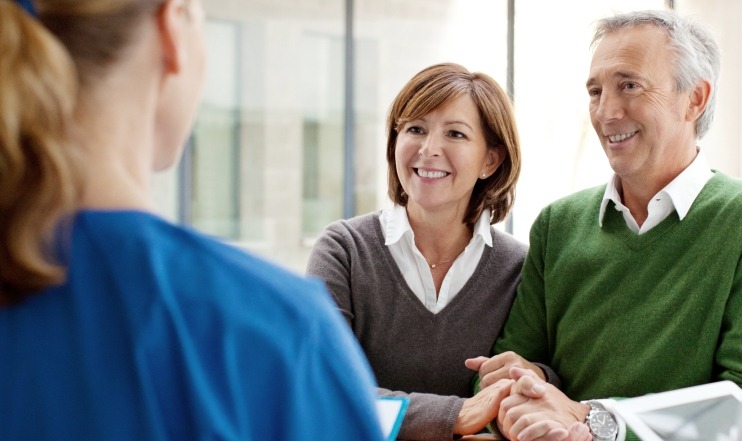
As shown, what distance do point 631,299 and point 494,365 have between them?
332mm

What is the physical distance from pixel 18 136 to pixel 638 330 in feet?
4.88

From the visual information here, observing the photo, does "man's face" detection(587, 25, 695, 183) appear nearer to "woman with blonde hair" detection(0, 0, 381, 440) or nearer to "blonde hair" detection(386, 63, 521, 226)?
"blonde hair" detection(386, 63, 521, 226)

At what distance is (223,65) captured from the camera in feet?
24.5

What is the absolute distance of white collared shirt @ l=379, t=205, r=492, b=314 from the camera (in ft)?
6.66

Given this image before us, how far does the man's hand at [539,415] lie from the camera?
1572 mm

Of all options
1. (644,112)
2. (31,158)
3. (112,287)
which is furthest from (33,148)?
(644,112)

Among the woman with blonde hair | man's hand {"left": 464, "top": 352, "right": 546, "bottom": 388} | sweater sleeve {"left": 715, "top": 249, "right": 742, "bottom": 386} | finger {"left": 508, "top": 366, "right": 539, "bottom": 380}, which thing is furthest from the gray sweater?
the woman with blonde hair

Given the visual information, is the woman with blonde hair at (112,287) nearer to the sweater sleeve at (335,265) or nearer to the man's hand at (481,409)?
the man's hand at (481,409)

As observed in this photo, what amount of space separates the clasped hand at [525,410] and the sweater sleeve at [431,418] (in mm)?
21

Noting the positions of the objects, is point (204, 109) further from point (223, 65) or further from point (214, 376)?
point (214, 376)

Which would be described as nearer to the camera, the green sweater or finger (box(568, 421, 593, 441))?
finger (box(568, 421, 593, 441))

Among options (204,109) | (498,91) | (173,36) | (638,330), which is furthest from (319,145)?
(173,36)

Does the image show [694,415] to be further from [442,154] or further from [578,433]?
[442,154]

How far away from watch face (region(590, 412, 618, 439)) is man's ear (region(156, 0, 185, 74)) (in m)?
1.24
